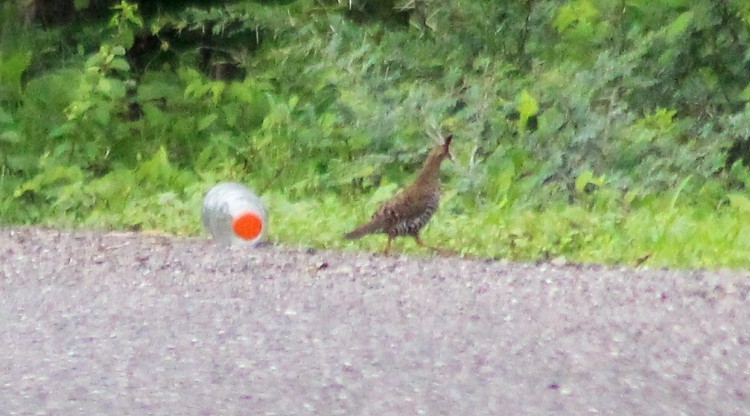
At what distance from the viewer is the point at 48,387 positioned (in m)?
4.77

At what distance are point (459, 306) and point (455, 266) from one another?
116cm

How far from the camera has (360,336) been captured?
219 inches

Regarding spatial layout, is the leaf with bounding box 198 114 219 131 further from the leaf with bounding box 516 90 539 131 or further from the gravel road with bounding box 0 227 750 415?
the gravel road with bounding box 0 227 750 415

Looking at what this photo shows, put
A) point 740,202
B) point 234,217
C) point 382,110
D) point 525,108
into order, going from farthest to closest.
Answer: point 382,110 → point 525,108 → point 740,202 → point 234,217

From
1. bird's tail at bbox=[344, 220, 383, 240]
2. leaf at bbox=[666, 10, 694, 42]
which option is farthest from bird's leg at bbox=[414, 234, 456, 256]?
leaf at bbox=[666, 10, 694, 42]

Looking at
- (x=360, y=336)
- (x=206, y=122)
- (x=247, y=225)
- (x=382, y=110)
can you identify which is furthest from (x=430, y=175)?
(x=206, y=122)

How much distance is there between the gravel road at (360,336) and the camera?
4609 mm

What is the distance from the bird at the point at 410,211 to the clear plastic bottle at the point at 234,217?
A: 0.57 m

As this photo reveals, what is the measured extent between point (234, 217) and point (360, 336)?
2470 millimetres

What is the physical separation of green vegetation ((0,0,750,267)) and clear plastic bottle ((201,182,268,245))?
3.73 feet

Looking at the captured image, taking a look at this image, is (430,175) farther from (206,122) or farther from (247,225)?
(206,122)

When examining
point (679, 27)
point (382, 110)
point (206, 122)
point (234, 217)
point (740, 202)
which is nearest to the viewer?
point (234, 217)

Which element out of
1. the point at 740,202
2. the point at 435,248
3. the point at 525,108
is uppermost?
the point at 525,108

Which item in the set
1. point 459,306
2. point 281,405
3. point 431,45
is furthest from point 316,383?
point 431,45
